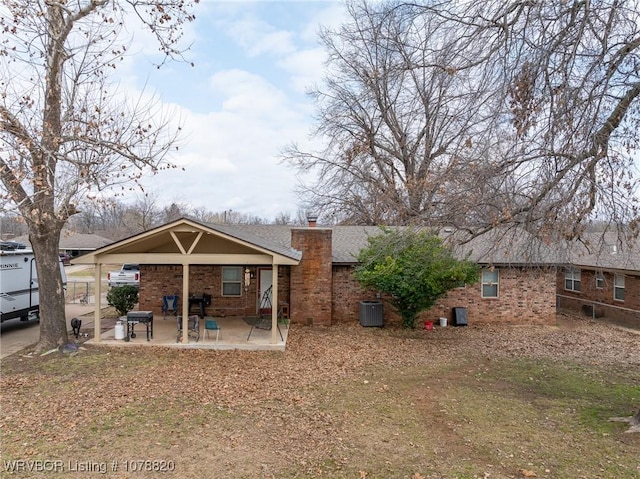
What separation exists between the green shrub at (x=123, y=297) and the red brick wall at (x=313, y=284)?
5590 mm

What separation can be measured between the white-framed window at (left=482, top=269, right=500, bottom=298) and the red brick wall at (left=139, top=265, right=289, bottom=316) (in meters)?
7.12

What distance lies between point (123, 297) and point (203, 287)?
2.67 m

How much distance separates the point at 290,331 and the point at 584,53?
10071 millimetres

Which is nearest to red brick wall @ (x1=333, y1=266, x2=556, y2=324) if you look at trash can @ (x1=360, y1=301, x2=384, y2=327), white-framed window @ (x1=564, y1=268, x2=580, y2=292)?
trash can @ (x1=360, y1=301, x2=384, y2=327)

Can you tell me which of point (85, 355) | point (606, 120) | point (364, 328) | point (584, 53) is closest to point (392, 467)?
point (606, 120)

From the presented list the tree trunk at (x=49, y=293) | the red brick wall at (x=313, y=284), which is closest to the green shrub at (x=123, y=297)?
the tree trunk at (x=49, y=293)

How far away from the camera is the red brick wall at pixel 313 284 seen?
14227 millimetres

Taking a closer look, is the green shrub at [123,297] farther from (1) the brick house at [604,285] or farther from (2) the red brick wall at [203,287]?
(1) the brick house at [604,285]

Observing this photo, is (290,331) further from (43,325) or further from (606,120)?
(606,120)

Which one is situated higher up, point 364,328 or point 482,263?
point 482,263

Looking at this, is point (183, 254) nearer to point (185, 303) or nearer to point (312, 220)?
point (185, 303)

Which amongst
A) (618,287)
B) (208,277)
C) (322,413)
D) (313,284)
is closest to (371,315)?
(313,284)

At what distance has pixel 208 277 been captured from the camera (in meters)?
15.1

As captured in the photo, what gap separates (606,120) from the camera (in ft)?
19.5
